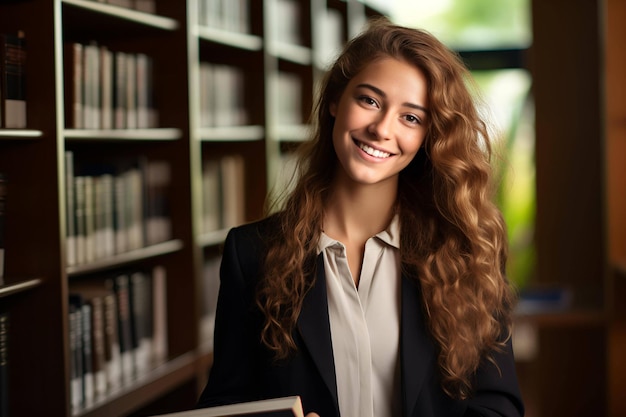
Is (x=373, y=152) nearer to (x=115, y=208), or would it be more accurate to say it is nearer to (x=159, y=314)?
(x=115, y=208)

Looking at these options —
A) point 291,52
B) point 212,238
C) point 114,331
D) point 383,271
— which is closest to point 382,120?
point 383,271

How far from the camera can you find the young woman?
174cm

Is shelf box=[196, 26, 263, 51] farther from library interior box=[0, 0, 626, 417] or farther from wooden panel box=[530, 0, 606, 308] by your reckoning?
wooden panel box=[530, 0, 606, 308]

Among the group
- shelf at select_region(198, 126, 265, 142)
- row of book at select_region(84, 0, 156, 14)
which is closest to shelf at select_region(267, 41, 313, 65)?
shelf at select_region(198, 126, 265, 142)

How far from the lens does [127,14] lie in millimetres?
2727

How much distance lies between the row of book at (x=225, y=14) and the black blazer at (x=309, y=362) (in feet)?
5.97

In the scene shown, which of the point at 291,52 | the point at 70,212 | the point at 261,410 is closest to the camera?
the point at 261,410

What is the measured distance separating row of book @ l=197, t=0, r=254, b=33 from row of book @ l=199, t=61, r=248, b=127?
0.18 metres

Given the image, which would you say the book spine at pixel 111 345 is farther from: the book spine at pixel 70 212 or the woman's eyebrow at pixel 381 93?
the woman's eyebrow at pixel 381 93

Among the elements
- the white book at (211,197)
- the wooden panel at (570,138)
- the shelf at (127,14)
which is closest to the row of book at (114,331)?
the white book at (211,197)

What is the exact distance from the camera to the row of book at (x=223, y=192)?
355 cm

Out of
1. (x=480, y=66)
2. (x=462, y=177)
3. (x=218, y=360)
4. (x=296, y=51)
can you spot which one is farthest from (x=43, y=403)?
(x=480, y=66)

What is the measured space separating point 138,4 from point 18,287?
125cm

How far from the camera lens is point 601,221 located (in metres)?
4.29
